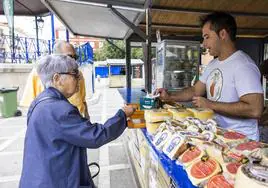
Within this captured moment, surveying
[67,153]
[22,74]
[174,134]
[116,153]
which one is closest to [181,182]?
[174,134]

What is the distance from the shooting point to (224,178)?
36.9 inches

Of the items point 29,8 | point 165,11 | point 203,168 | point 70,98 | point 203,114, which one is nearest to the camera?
point 203,168

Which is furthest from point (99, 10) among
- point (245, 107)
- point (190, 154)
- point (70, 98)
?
point (190, 154)

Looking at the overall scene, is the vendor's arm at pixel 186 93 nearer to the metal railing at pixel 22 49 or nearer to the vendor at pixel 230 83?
the vendor at pixel 230 83

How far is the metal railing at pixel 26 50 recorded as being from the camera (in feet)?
39.5

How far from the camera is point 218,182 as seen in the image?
0.92 metres

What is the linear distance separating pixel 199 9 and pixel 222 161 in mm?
2956

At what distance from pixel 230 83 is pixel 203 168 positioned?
932 mm

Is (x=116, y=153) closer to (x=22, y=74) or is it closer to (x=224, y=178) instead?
(x=224, y=178)

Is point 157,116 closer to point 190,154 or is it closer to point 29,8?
point 190,154

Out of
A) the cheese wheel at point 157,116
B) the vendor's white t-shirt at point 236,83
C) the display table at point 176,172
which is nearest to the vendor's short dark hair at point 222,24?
the vendor's white t-shirt at point 236,83

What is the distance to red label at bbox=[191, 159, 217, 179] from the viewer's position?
99cm

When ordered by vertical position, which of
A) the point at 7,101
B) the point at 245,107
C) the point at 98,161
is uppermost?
the point at 245,107

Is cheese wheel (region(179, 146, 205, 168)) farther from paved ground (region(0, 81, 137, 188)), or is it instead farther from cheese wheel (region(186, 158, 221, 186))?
paved ground (region(0, 81, 137, 188))
